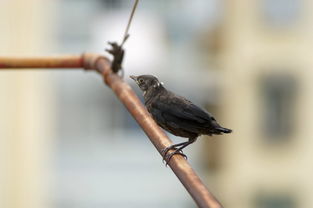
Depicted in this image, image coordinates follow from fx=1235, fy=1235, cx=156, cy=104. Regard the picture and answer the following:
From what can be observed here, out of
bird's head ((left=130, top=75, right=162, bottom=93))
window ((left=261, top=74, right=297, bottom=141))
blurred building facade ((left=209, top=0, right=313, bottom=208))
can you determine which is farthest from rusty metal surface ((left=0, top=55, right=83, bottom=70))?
window ((left=261, top=74, right=297, bottom=141))

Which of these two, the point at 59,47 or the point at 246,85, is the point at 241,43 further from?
the point at 59,47

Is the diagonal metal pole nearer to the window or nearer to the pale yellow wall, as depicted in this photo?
the pale yellow wall

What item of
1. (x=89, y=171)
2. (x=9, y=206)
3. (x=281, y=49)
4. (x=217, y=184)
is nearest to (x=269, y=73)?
(x=281, y=49)

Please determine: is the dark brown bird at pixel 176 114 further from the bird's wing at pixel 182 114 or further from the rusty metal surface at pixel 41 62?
the rusty metal surface at pixel 41 62

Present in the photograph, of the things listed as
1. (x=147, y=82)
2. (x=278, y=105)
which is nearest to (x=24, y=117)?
(x=278, y=105)

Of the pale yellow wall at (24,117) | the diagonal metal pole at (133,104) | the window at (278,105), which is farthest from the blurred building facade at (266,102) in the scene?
the diagonal metal pole at (133,104)

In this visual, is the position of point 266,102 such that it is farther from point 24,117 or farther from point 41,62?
point 41,62

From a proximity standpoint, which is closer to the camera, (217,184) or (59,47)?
(59,47)
